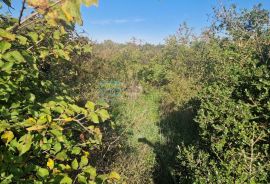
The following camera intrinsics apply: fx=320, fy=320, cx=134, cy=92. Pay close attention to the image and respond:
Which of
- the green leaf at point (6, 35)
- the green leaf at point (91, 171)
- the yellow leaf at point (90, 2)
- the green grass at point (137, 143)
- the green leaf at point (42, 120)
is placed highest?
the yellow leaf at point (90, 2)

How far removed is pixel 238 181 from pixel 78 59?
5872 millimetres

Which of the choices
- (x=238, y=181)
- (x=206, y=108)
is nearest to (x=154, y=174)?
(x=206, y=108)

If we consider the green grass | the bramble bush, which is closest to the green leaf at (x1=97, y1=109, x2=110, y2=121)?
the green grass

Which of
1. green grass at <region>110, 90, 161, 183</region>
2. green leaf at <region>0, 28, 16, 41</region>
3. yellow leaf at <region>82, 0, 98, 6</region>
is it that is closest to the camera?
yellow leaf at <region>82, 0, 98, 6</region>

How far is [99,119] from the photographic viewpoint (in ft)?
10.3

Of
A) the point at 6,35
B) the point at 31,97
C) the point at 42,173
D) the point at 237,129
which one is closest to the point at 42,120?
the point at 42,173

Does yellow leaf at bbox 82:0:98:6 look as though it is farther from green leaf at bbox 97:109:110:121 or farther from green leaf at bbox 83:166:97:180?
green leaf at bbox 83:166:97:180

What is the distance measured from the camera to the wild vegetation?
7.23 ft

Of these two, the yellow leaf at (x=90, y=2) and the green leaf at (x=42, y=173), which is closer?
the yellow leaf at (x=90, y=2)

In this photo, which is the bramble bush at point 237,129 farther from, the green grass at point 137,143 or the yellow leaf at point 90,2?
the yellow leaf at point 90,2

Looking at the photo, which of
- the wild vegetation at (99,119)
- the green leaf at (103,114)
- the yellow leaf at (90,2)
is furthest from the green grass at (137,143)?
the yellow leaf at (90,2)

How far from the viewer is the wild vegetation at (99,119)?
2.21 meters

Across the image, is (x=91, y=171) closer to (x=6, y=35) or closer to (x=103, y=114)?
(x=103, y=114)

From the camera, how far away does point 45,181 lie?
222cm
